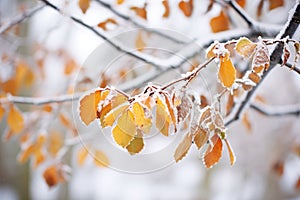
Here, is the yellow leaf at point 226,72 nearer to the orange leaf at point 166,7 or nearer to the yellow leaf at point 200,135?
the yellow leaf at point 200,135

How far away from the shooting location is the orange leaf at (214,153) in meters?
0.76

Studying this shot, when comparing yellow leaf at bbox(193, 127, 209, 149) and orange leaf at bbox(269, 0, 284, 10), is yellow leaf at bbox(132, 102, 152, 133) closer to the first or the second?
yellow leaf at bbox(193, 127, 209, 149)

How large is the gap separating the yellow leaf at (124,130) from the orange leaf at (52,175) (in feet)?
3.23

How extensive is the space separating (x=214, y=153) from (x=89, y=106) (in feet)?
0.85

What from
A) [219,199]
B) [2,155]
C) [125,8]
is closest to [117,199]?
[219,199]

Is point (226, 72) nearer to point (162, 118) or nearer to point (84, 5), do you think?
point (162, 118)

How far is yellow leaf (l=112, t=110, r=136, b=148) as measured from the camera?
0.69 m

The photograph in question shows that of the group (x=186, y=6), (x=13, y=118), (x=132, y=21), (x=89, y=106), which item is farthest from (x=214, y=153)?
(x=13, y=118)

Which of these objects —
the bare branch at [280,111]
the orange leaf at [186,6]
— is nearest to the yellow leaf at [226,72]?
the orange leaf at [186,6]

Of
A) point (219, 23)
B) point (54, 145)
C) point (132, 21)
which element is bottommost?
point (54, 145)

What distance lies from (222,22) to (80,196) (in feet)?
19.3

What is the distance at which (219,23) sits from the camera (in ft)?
4.24

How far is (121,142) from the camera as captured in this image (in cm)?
71

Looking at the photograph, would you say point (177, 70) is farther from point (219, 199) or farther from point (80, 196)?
point (80, 196)
